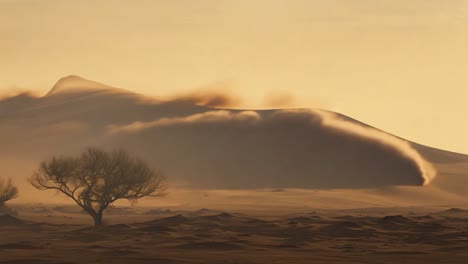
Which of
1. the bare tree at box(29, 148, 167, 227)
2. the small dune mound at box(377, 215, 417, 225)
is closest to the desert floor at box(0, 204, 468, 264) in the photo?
the small dune mound at box(377, 215, 417, 225)

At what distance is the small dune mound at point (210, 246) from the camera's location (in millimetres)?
53562

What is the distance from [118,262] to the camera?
144ft

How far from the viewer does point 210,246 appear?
2132 inches

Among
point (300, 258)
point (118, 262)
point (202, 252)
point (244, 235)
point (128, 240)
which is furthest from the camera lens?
point (244, 235)

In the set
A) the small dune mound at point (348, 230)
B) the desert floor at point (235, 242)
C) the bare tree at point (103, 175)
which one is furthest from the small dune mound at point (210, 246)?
the bare tree at point (103, 175)

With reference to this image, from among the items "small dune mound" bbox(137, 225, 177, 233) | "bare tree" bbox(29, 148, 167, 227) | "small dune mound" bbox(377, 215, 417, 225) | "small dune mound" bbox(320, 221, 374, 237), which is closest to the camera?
"small dune mound" bbox(137, 225, 177, 233)

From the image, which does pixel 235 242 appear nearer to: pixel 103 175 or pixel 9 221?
pixel 103 175

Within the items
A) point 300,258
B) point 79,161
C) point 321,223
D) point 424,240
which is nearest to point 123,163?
point 79,161

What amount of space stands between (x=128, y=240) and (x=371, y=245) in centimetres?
1481

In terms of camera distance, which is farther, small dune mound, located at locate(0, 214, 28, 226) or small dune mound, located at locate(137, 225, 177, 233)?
small dune mound, located at locate(0, 214, 28, 226)

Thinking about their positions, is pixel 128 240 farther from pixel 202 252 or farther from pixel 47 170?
pixel 47 170

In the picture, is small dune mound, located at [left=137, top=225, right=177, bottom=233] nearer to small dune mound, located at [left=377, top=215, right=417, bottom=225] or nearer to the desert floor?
the desert floor

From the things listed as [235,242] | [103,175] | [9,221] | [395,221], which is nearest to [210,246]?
[235,242]

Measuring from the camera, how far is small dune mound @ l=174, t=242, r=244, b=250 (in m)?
53.6
